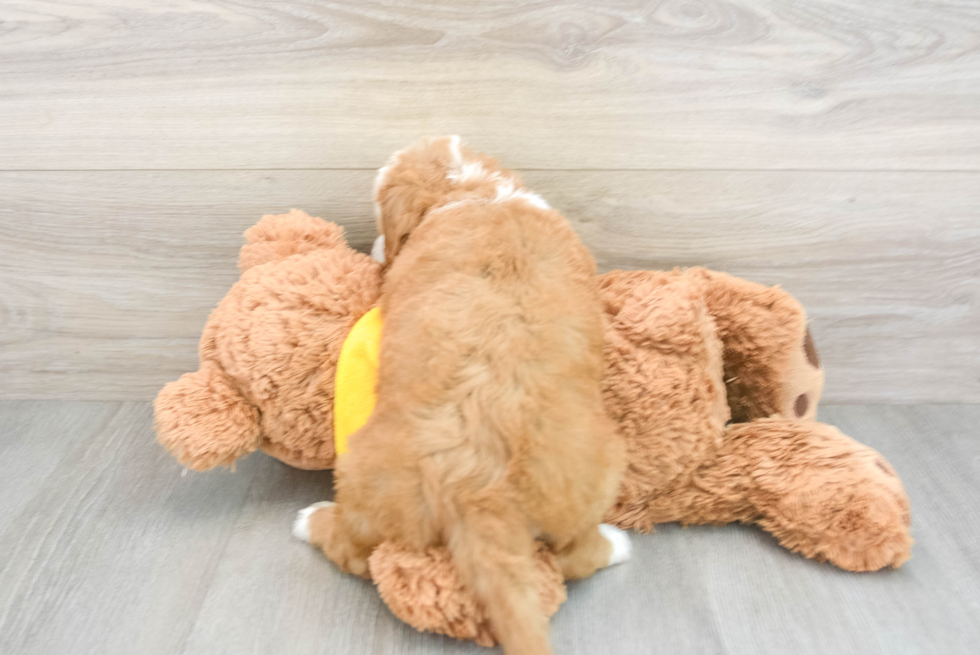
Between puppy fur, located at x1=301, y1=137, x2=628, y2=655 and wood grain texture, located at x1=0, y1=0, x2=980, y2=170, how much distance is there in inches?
6.8

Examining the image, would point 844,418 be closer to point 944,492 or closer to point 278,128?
point 944,492

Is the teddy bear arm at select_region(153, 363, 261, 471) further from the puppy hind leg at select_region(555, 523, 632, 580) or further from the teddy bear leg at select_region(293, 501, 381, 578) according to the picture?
the puppy hind leg at select_region(555, 523, 632, 580)

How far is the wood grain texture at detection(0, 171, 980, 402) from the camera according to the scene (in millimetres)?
857

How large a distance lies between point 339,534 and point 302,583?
8 cm

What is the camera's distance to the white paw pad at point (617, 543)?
740 mm

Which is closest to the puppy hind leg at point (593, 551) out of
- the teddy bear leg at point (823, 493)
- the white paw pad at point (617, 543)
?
the white paw pad at point (617, 543)

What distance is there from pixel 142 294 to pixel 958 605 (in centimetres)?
109

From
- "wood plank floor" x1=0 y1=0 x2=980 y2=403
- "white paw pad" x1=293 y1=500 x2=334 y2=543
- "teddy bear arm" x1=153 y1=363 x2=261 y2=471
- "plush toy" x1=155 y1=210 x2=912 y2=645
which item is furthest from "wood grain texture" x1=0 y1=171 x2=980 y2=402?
"white paw pad" x1=293 y1=500 x2=334 y2=543

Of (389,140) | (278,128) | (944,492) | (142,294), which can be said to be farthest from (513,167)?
(944,492)

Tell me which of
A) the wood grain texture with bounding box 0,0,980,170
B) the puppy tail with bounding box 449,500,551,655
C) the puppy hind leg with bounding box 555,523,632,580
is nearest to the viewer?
the puppy tail with bounding box 449,500,551,655

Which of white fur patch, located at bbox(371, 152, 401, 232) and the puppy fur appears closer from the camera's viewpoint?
the puppy fur

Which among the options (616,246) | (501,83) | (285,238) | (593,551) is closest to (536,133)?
(501,83)

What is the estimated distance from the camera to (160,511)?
32.3 inches

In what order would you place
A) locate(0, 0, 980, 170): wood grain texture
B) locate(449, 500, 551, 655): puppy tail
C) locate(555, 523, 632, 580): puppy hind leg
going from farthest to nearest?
locate(0, 0, 980, 170): wood grain texture
locate(555, 523, 632, 580): puppy hind leg
locate(449, 500, 551, 655): puppy tail
